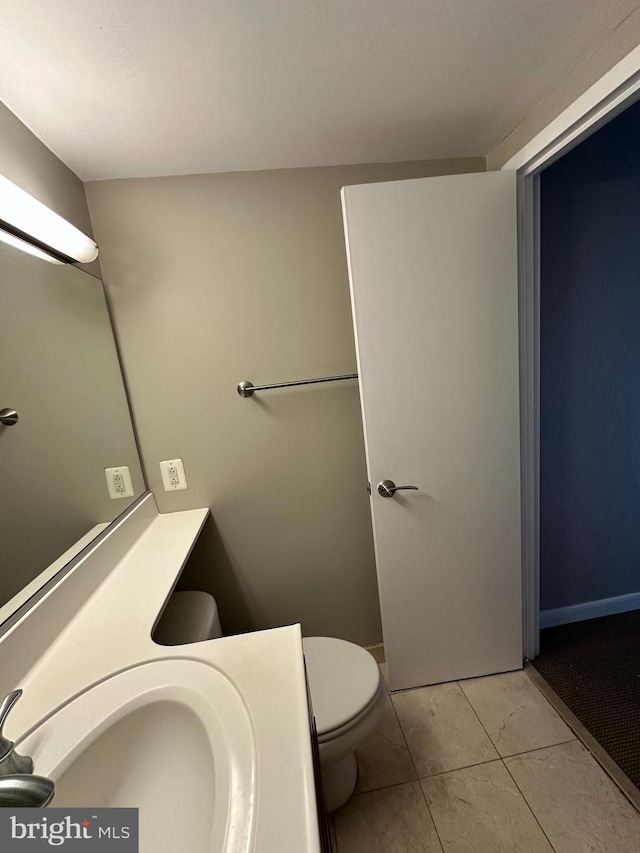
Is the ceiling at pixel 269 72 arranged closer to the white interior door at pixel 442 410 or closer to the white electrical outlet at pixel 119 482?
the white interior door at pixel 442 410

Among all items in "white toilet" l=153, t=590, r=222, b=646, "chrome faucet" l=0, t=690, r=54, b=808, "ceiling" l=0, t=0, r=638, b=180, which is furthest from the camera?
"white toilet" l=153, t=590, r=222, b=646

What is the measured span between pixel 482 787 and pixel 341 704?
0.59m

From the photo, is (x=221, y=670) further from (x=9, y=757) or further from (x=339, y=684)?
(x=339, y=684)

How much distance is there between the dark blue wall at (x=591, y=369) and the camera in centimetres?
145

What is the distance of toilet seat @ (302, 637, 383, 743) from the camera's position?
3.38 feet

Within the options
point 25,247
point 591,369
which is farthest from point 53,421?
point 591,369

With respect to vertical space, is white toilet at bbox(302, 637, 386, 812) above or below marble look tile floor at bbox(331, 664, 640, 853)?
above

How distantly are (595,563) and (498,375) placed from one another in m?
1.17

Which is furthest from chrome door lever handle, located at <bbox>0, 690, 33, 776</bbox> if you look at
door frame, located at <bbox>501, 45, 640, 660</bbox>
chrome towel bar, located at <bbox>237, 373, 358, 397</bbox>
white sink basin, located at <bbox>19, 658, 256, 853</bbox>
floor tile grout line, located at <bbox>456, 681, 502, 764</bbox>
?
door frame, located at <bbox>501, 45, 640, 660</bbox>

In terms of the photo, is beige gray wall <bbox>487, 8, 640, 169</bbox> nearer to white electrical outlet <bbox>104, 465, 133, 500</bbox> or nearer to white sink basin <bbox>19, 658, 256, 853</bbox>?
white sink basin <bbox>19, 658, 256, 853</bbox>

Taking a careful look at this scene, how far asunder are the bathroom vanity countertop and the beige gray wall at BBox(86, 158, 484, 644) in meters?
0.47

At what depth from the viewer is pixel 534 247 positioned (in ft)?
4.32

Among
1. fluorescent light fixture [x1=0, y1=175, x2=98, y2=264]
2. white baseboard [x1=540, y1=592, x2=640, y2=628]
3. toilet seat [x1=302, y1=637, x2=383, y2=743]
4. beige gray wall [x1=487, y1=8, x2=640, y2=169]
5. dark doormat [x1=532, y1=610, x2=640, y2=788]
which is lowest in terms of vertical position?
dark doormat [x1=532, y1=610, x2=640, y2=788]

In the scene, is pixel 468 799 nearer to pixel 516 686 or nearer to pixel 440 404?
pixel 516 686
